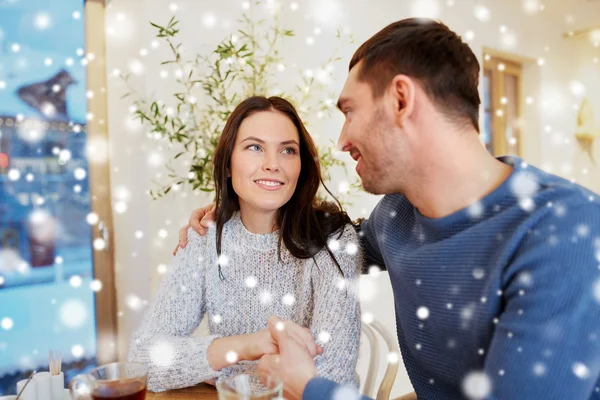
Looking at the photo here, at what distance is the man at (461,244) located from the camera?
782 millimetres

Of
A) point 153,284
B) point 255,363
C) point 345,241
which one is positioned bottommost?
point 153,284

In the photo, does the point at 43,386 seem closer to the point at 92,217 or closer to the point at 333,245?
the point at 333,245

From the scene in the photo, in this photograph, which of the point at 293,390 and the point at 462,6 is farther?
the point at 462,6

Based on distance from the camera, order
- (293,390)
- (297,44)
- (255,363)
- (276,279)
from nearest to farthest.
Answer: (293,390) → (255,363) → (276,279) → (297,44)

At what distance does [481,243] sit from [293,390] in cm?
41

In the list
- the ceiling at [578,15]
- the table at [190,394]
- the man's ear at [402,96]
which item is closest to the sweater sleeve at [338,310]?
the table at [190,394]

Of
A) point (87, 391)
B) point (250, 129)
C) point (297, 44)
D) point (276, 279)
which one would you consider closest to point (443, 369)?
point (276, 279)

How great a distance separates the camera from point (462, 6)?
3.58 metres

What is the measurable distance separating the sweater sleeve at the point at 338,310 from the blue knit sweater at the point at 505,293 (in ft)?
0.40

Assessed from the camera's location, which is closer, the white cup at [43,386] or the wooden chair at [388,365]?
the white cup at [43,386]

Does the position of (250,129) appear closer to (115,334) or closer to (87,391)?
(87,391)

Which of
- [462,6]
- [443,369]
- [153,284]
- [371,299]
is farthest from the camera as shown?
[462,6]

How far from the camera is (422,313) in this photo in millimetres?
1055

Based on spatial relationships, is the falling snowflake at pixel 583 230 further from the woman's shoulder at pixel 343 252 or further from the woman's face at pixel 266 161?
the woman's face at pixel 266 161
